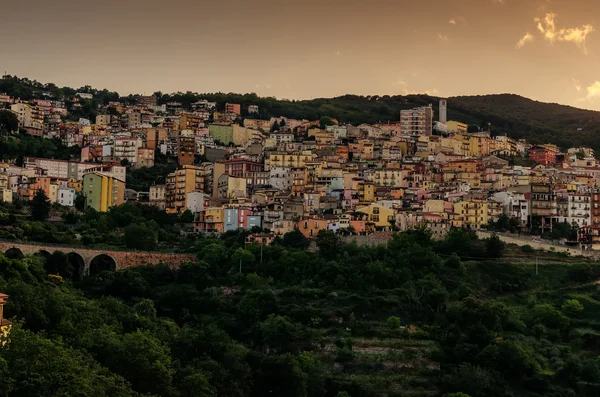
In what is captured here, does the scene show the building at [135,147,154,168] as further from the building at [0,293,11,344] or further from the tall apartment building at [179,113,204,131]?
the building at [0,293,11,344]

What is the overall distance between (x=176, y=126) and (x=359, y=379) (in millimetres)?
50210

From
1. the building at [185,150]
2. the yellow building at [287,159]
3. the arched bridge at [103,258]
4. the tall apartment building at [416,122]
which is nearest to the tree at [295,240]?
the arched bridge at [103,258]

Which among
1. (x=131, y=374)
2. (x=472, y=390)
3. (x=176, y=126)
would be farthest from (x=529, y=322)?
(x=176, y=126)

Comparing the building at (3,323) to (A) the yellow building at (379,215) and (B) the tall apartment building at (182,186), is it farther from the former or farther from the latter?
(B) the tall apartment building at (182,186)

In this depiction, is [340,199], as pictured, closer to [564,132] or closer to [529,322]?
[529,322]

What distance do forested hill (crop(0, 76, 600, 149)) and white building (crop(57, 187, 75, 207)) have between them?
32421mm

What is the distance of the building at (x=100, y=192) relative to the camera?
59.2 m

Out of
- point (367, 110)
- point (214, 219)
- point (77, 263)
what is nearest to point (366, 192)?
point (214, 219)

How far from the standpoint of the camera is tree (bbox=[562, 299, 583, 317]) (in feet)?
143

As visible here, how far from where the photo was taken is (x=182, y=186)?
205 feet

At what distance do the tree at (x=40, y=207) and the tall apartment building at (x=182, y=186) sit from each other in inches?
368

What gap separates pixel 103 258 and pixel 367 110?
70.6 m

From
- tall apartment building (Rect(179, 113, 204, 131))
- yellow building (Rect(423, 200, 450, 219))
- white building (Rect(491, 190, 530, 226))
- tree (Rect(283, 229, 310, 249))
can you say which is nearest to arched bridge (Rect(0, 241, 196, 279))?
tree (Rect(283, 229, 310, 249))

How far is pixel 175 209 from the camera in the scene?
6075 cm
